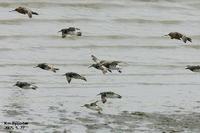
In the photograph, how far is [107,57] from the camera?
18.8m

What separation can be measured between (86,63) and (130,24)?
11.9ft

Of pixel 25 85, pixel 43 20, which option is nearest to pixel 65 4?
pixel 43 20

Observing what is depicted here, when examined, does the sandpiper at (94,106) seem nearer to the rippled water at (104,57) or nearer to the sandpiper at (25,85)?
the rippled water at (104,57)

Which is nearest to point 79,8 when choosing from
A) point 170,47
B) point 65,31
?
point 170,47

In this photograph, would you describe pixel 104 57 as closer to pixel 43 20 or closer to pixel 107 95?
pixel 43 20

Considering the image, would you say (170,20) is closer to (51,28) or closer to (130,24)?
(130,24)

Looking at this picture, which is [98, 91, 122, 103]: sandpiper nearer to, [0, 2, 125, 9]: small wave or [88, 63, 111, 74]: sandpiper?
[88, 63, 111, 74]: sandpiper

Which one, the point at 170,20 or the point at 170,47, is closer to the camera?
the point at 170,47

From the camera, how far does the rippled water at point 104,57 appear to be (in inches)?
535

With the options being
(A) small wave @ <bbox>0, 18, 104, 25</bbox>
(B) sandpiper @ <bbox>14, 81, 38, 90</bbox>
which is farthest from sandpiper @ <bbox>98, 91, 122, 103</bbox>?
(A) small wave @ <bbox>0, 18, 104, 25</bbox>

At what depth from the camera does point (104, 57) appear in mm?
18703

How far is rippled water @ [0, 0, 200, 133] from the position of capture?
44.6ft

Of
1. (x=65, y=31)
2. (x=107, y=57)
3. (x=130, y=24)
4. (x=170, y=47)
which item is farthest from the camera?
(x=130, y=24)

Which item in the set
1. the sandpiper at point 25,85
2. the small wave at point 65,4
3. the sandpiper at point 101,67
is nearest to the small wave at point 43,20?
the small wave at point 65,4
